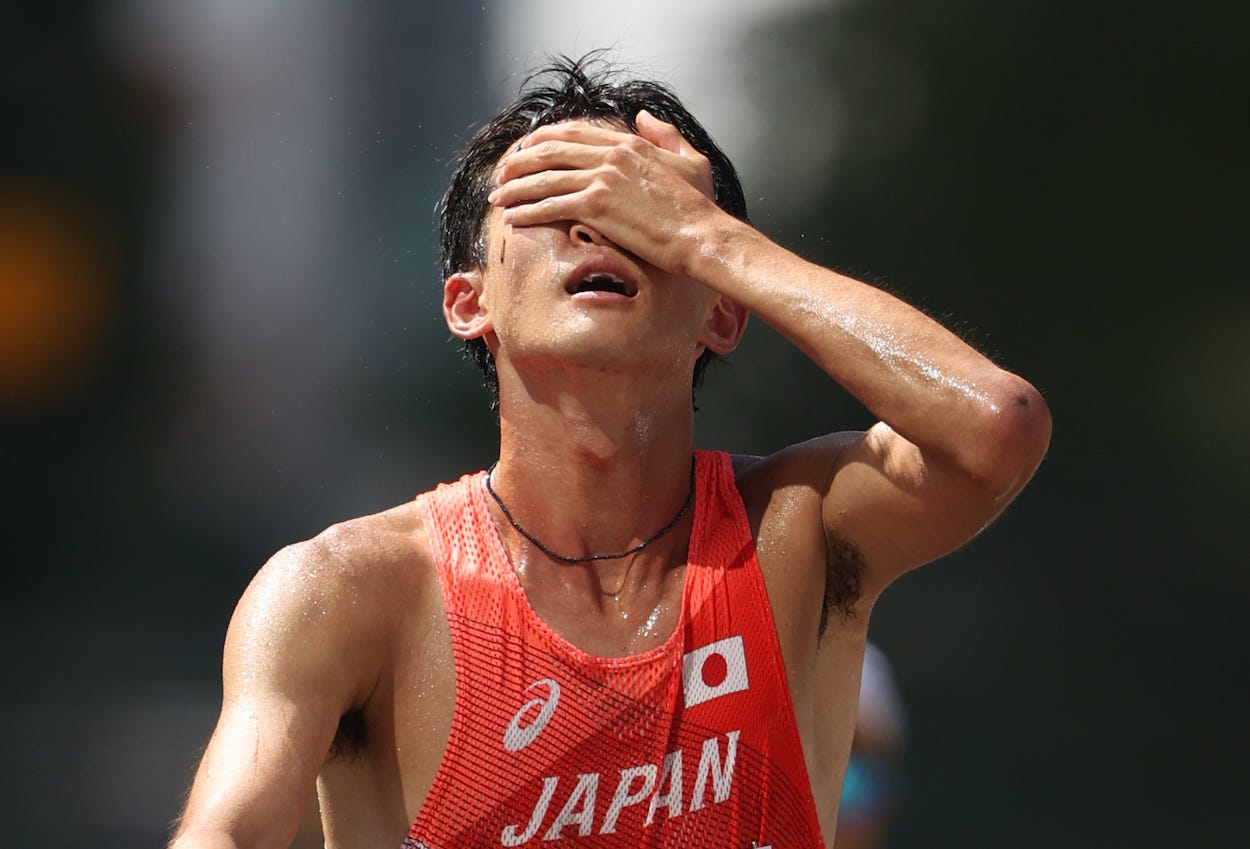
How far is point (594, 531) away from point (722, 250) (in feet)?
2.09

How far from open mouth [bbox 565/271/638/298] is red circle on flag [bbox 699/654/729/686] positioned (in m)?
0.68

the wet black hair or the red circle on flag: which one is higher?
the wet black hair

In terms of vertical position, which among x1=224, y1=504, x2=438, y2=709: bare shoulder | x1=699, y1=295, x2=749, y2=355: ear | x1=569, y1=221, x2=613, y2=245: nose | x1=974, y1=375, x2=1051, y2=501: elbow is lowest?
x1=224, y1=504, x2=438, y2=709: bare shoulder

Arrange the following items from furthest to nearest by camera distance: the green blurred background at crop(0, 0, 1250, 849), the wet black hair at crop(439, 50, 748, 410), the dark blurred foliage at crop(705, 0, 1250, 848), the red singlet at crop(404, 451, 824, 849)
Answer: the green blurred background at crop(0, 0, 1250, 849) < the dark blurred foliage at crop(705, 0, 1250, 848) < the wet black hair at crop(439, 50, 748, 410) < the red singlet at crop(404, 451, 824, 849)

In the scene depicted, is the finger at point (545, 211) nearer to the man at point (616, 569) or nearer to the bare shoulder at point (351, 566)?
the man at point (616, 569)

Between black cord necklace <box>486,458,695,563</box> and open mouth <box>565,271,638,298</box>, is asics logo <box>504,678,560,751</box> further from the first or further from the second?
open mouth <box>565,271,638,298</box>

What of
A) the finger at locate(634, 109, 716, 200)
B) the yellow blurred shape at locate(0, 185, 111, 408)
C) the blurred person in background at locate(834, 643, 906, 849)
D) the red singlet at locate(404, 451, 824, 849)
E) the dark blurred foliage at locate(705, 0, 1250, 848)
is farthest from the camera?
the yellow blurred shape at locate(0, 185, 111, 408)

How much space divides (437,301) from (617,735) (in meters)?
4.53

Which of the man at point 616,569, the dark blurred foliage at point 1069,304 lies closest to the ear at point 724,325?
the man at point 616,569

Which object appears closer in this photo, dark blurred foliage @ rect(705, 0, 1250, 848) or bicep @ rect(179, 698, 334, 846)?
bicep @ rect(179, 698, 334, 846)

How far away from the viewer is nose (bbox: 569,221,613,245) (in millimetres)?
2691

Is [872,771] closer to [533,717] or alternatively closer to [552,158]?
[533,717]

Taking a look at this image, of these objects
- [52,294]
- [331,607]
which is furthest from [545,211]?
[52,294]

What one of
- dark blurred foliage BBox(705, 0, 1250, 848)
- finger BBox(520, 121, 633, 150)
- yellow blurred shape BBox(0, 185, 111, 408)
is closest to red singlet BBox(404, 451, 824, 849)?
finger BBox(520, 121, 633, 150)
